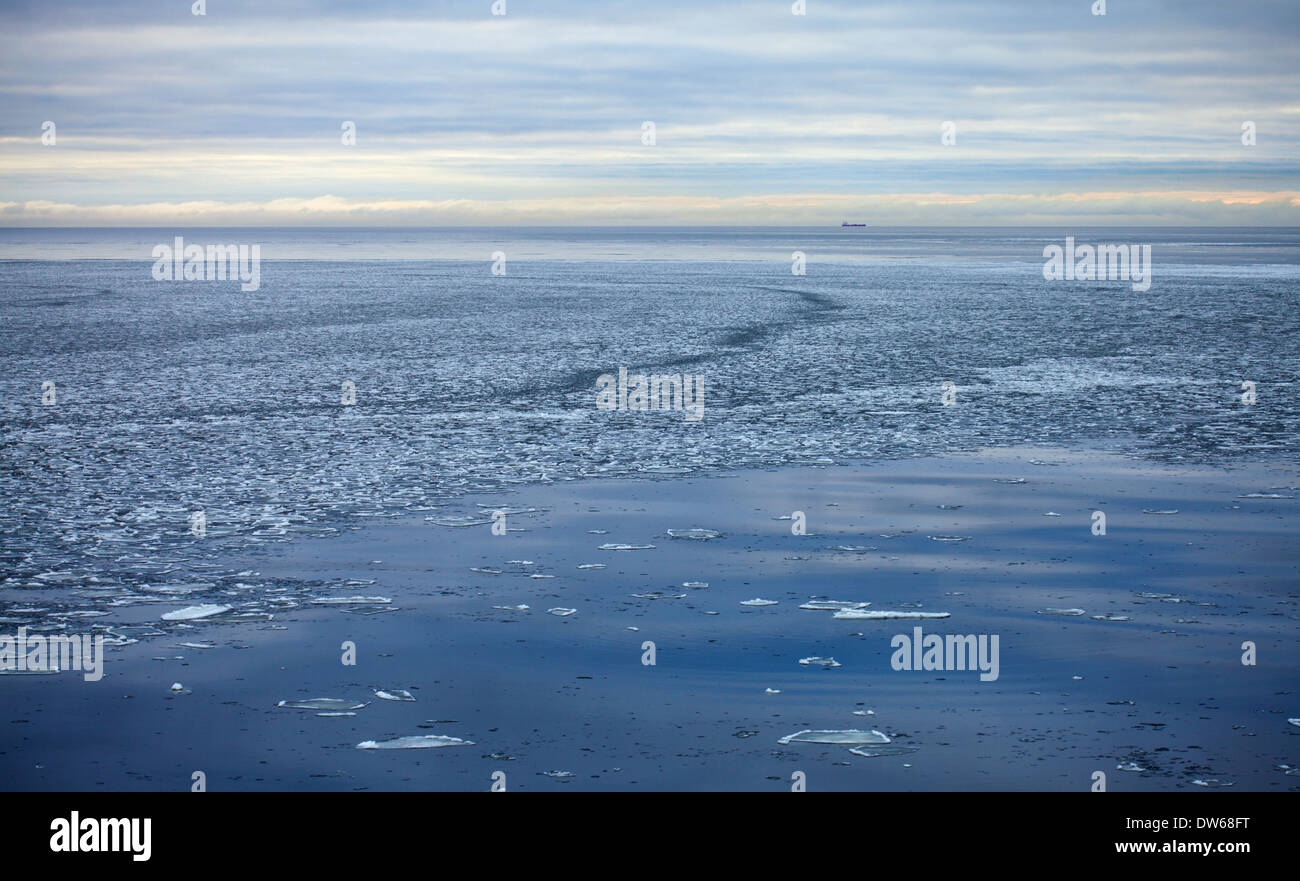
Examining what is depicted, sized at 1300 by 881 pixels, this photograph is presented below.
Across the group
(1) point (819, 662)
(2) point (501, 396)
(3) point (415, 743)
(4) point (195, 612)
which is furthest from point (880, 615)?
(2) point (501, 396)

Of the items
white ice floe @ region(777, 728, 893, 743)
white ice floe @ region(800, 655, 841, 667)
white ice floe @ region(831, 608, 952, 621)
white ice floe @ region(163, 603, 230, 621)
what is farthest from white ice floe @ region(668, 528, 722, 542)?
white ice floe @ region(777, 728, 893, 743)

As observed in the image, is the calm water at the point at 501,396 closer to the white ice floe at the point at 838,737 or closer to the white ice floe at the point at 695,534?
the white ice floe at the point at 695,534

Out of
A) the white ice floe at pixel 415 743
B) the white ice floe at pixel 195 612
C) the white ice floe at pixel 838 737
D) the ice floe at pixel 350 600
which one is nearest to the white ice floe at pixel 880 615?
the white ice floe at pixel 838 737

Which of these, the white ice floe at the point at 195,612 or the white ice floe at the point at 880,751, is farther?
the white ice floe at the point at 195,612

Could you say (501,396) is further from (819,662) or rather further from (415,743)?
(415,743)

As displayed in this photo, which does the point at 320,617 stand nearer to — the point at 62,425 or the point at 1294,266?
the point at 62,425

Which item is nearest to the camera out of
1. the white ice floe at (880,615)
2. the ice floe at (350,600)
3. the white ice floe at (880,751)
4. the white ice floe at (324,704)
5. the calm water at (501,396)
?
the white ice floe at (880,751)
